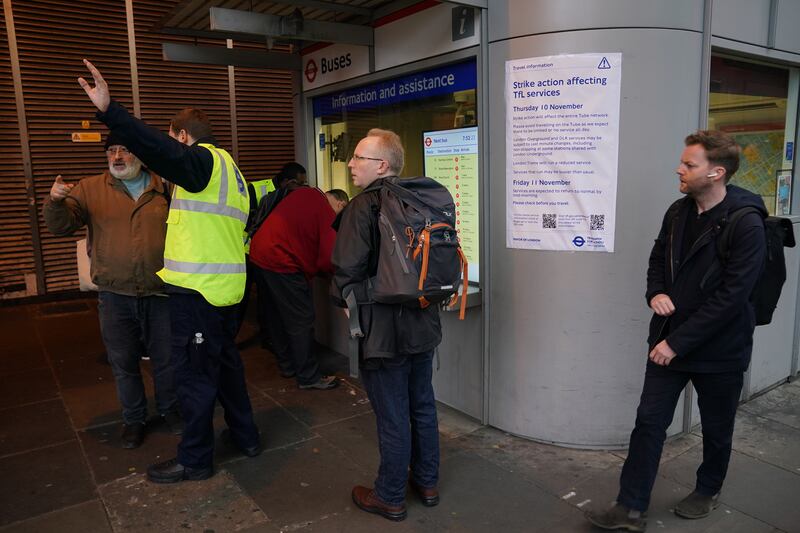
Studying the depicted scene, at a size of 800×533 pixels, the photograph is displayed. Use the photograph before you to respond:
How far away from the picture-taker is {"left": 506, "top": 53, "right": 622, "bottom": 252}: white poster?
3.39 m

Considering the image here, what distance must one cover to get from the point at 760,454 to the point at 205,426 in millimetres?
3288

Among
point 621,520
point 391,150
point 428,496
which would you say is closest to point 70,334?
point 428,496

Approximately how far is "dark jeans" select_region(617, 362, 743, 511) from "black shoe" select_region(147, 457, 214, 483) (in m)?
2.24

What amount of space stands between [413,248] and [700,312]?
1263 millimetres

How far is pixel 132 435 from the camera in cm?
389

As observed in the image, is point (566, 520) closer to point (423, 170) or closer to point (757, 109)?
point (423, 170)

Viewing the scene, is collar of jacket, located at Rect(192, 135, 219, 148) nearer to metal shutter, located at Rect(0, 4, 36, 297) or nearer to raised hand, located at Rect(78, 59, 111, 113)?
raised hand, located at Rect(78, 59, 111, 113)

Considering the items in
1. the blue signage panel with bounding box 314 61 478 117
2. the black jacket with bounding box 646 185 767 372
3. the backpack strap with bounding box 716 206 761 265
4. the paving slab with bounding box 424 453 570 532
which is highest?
the blue signage panel with bounding box 314 61 478 117

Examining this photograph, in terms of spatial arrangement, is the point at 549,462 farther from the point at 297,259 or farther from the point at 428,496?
the point at 297,259

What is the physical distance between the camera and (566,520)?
3.00 m

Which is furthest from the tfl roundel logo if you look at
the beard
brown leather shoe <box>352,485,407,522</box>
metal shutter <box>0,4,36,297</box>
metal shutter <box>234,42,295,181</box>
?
metal shutter <box>0,4,36,297</box>

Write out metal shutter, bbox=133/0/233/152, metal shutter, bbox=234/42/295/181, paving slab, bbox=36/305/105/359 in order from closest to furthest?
paving slab, bbox=36/305/105/359, metal shutter, bbox=133/0/233/152, metal shutter, bbox=234/42/295/181

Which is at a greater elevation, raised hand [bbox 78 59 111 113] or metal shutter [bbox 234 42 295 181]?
metal shutter [bbox 234 42 295 181]

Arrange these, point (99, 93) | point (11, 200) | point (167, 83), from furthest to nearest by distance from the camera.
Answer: point (167, 83) < point (11, 200) < point (99, 93)
